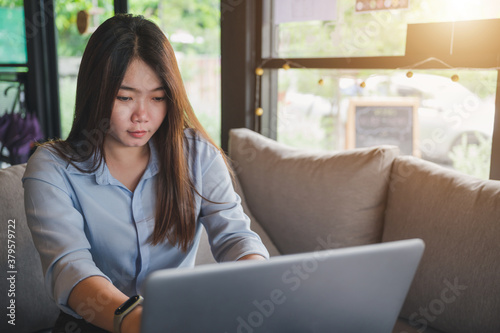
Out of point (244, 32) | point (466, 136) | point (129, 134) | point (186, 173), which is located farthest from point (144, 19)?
point (466, 136)

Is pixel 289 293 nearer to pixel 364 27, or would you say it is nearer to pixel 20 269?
pixel 20 269

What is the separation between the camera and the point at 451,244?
1.30 m

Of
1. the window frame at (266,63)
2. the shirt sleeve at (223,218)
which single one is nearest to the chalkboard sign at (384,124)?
the window frame at (266,63)

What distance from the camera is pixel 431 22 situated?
5.35 ft

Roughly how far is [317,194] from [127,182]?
659mm

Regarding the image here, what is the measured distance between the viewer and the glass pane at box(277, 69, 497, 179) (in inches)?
63.6

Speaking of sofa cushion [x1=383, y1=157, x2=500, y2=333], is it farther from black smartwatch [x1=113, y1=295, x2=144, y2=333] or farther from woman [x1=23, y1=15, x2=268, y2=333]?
black smartwatch [x1=113, y1=295, x2=144, y2=333]

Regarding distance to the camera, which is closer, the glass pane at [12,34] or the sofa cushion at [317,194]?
the sofa cushion at [317,194]

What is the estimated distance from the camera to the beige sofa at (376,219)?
1.25m

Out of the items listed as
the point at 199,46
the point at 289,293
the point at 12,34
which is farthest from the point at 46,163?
the point at 12,34

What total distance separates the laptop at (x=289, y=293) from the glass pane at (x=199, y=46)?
197cm

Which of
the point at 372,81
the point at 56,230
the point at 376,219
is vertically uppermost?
the point at 372,81

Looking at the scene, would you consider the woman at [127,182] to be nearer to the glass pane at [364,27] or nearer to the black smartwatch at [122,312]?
the black smartwatch at [122,312]

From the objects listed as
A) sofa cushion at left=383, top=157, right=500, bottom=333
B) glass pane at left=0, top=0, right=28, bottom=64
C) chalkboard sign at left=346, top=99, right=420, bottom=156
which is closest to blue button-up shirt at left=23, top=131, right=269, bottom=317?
sofa cushion at left=383, top=157, right=500, bottom=333
